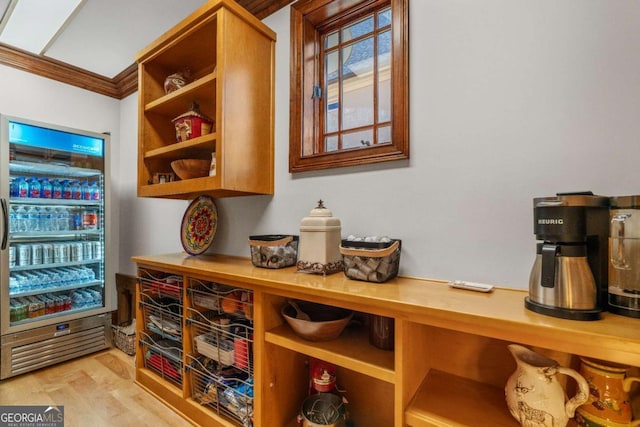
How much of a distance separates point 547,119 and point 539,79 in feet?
0.45

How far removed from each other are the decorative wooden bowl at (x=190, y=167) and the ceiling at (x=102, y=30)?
94 centimetres

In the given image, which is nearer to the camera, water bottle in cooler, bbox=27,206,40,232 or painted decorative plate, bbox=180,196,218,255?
painted decorative plate, bbox=180,196,218,255

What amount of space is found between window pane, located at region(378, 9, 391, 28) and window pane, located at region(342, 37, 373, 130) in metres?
0.08

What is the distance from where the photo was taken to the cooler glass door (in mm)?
2064

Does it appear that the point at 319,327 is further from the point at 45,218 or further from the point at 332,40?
the point at 45,218

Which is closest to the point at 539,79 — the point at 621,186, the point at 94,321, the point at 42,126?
the point at 621,186

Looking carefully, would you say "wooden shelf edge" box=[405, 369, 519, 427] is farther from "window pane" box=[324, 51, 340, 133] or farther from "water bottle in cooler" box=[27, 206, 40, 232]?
"water bottle in cooler" box=[27, 206, 40, 232]

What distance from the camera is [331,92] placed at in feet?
5.28

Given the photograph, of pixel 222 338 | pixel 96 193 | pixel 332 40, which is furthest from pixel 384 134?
pixel 96 193

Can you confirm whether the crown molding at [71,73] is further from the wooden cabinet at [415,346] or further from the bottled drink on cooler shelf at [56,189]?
the wooden cabinet at [415,346]

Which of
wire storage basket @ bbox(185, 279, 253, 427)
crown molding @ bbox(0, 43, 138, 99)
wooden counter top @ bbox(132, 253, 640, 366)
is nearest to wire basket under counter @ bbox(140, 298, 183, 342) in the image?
wire storage basket @ bbox(185, 279, 253, 427)

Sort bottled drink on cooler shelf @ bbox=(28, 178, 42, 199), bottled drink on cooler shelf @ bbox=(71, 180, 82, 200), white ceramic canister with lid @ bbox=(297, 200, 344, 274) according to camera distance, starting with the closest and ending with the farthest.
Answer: white ceramic canister with lid @ bbox=(297, 200, 344, 274) → bottled drink on cooler shelf @ bbox=(28, 178, 42, 199) → bottled drink on cooler shelf @ bbox=(71, 180, 82, 200)

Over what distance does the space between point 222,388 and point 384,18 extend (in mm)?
1941

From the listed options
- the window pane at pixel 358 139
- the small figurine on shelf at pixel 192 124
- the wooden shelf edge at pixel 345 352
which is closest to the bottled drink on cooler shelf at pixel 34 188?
the small figurine on shelf at pixel 192 124
